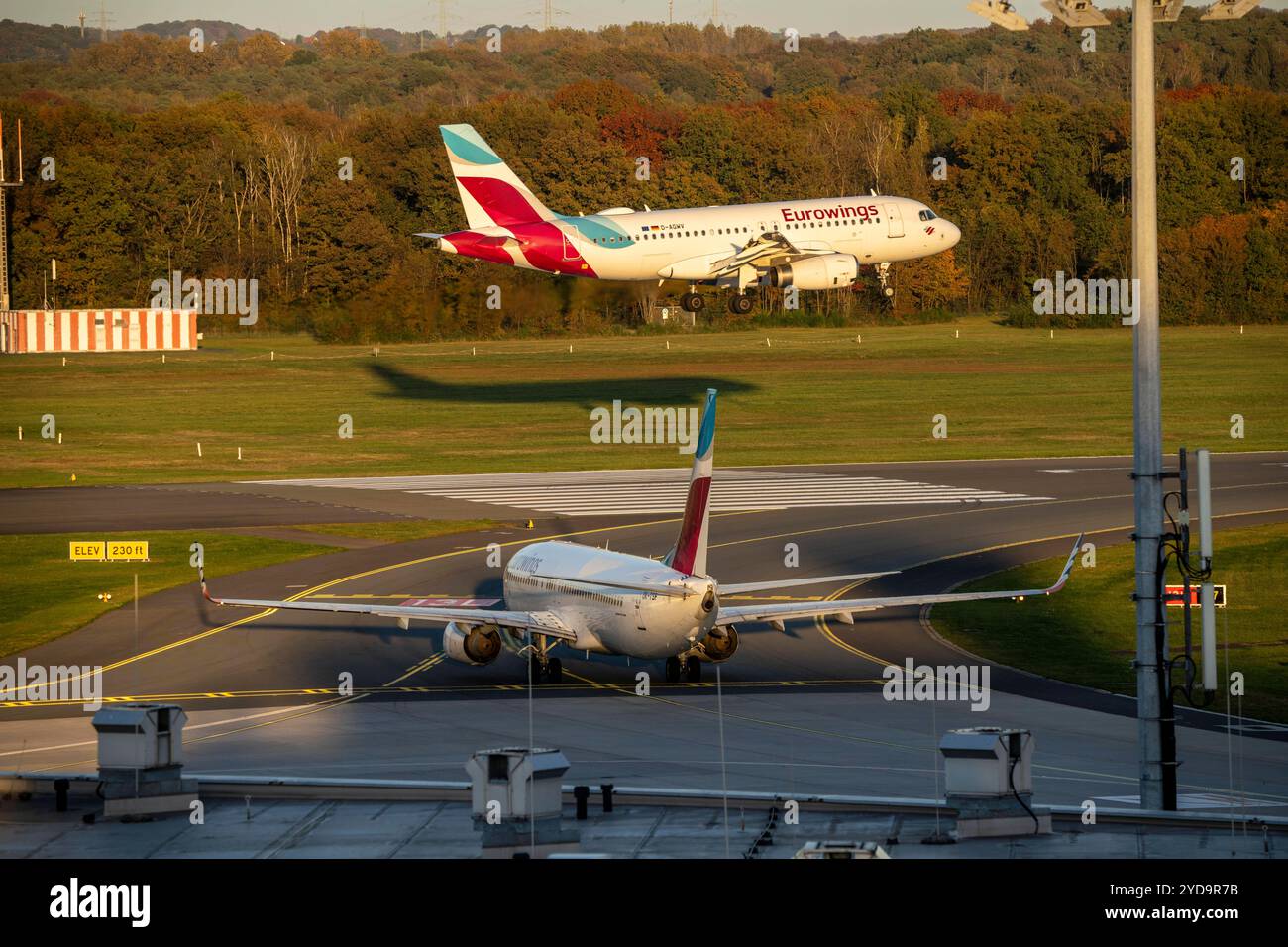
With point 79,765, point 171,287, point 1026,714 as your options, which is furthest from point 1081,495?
point 171,287

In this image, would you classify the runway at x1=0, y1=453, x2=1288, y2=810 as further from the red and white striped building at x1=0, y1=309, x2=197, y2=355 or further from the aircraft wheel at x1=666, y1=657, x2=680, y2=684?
the red and white striped building at x1=0, y1=309, x2=197, y2=355

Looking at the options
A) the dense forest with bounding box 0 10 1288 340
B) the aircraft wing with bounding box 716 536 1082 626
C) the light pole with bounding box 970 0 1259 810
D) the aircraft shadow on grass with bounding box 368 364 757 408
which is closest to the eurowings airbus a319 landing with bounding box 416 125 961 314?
the aircraft shadow on grass with bounding box 368 364 757 408

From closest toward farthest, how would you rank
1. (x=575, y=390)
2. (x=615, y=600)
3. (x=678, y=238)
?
1. (x=615, y=600)
2. (x=678, y=238)
3. (x=575, y=390)

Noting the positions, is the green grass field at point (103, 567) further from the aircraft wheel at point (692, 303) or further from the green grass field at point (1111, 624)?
the green grass field at point (1111, 624)

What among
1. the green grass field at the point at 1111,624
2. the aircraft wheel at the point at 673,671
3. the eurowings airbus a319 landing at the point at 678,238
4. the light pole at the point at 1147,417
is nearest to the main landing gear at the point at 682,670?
the aircraft wheel at the point at 673,671

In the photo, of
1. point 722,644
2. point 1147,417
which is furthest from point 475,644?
point 1147,417

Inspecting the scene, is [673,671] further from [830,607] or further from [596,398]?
[596,398]
